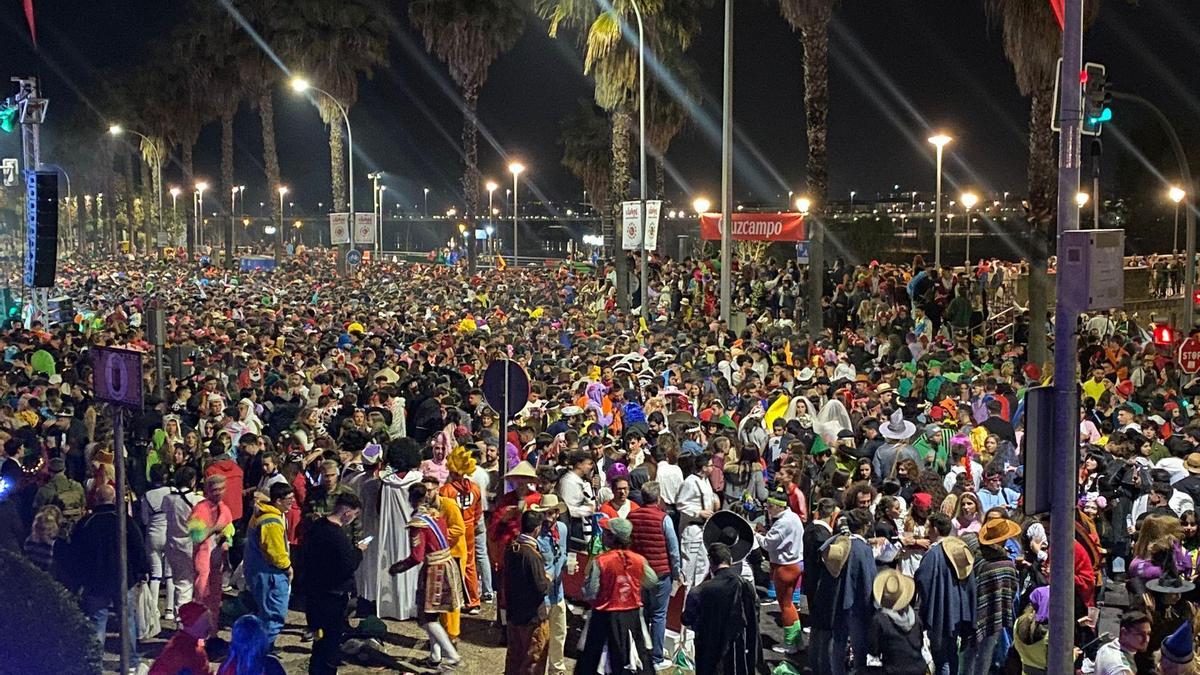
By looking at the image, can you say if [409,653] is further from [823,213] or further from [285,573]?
[823,213]

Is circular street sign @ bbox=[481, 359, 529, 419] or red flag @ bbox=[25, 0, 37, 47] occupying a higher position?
red flag @ bbox=[25, 0, 37, 47]

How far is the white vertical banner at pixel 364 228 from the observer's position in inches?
1481

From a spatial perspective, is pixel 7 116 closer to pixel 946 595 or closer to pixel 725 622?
pixel 725 622

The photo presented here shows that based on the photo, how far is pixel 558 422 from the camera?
47.9 feet

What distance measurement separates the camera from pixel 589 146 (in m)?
48.4

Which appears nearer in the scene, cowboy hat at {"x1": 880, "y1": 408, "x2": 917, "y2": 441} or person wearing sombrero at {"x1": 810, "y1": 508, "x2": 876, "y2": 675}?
person wearing sombrero at {"x1": 810, "y1": 508, "x2": 876, "y2": 675}

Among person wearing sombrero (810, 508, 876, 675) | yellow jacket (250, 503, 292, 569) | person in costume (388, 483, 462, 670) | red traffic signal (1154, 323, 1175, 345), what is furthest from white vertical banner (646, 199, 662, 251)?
person wearing sombrero (810, 508, 876, 675)

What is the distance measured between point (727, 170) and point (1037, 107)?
20.8 feet

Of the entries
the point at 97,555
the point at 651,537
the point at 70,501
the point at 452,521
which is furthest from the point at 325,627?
the point at 70,501

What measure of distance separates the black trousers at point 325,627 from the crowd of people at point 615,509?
23 mm

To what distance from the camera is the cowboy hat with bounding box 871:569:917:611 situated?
28.1 feet

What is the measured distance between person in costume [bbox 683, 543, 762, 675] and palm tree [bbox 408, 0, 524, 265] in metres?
Result: 33.9

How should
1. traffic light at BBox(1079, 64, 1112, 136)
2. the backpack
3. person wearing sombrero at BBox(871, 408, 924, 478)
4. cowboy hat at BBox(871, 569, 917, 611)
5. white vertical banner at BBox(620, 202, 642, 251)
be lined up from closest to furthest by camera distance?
cowboy hat at BBox(871, 569, 917, 611) → traffic light at BBox(1079, 64, 1112, 136) → the backpack → person wearing sombrero at BBox(871, 408, 924, 478) → white vertical banner at BBox(620, 202, 642, 251)

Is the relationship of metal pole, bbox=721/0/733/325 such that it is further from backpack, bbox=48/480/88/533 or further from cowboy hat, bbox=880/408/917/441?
backpack, bbox=48/480/88/533
